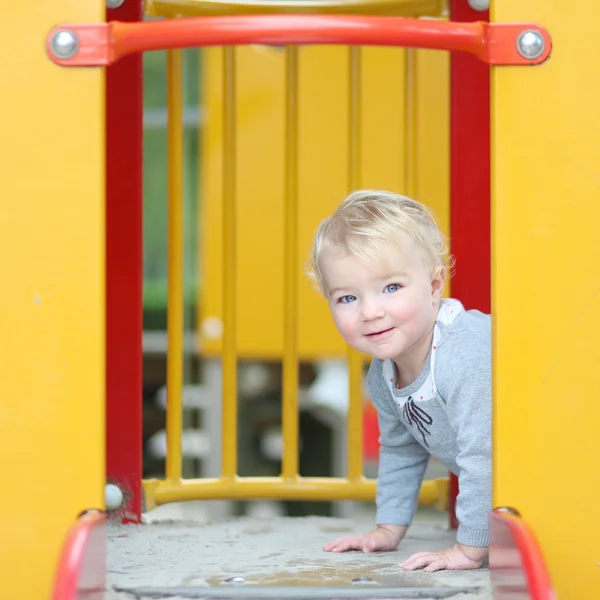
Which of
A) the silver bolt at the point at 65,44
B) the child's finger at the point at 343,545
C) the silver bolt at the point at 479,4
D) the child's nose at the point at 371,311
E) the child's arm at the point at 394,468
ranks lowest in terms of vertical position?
the child's finger at the point at 343,545

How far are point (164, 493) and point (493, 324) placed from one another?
2.95ft

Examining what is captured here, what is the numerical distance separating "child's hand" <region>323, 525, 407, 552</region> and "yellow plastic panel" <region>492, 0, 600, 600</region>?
0.44 metres

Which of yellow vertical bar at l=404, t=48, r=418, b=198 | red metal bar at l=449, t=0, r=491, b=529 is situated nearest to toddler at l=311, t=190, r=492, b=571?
red metal bar at l=449, t=0, r=491, b=529

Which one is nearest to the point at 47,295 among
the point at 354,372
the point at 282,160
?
the point at 354,372

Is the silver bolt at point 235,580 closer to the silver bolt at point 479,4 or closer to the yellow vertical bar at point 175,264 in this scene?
the yellow vertical bar at point 175,264

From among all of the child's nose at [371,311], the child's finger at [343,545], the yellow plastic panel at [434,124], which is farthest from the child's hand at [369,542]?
the yellow plastic panel at [434,124]

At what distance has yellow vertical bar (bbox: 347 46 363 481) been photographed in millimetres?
1875

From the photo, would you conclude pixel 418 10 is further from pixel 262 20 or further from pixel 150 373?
pixel 150 373

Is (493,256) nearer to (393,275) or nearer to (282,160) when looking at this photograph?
(393,275)

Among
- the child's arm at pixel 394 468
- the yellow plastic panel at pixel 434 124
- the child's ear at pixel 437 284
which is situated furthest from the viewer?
the yellow plastic panel at pixel 434 124

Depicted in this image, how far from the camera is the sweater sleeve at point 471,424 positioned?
137 centimetres

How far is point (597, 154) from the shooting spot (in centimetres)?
114

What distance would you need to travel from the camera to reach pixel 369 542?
154 centimetres

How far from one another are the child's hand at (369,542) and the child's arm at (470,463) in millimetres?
168
